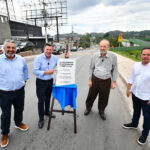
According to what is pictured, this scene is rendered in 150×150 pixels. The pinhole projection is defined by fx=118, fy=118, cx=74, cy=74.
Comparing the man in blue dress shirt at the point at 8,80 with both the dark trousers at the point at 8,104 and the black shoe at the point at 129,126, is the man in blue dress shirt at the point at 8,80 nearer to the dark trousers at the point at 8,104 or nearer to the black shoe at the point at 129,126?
the dark trousers at the point at 8,104

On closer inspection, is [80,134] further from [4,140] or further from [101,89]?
[4,140]

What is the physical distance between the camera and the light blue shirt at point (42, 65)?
8.11ft

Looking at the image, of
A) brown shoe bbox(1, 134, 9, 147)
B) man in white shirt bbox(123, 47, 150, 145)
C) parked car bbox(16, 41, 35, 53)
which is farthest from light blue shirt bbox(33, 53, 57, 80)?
parked car bbox(16, 41, 35, 53)

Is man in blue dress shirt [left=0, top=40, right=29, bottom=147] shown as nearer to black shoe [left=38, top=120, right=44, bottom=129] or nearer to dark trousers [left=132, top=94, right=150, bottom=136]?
black shoe [left=38, top=120, right=44, bottom=129]

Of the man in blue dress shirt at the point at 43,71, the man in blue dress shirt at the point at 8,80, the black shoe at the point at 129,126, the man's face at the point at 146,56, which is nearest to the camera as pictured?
the man's face at the point at 146,56

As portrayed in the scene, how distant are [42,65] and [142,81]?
1.97 m

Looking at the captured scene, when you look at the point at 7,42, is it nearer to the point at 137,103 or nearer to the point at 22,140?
the point at 22,140

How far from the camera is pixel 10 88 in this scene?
2.16 metres

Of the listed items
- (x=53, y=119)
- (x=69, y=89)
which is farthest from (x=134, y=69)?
(x=53, y=119)

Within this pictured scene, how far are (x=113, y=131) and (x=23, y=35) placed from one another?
32710mm

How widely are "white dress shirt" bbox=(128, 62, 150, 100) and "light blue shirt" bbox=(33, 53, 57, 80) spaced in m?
1.70

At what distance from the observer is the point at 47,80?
8.69 ft

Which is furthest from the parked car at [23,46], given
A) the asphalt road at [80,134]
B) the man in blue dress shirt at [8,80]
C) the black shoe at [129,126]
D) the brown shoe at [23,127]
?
the black shoe at [129,126]

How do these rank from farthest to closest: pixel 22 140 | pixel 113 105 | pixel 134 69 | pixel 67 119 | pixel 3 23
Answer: pixel 3 23 < pixel 113 105 < pixel 67 119 < pixel 22 140 < pixel 134 69
